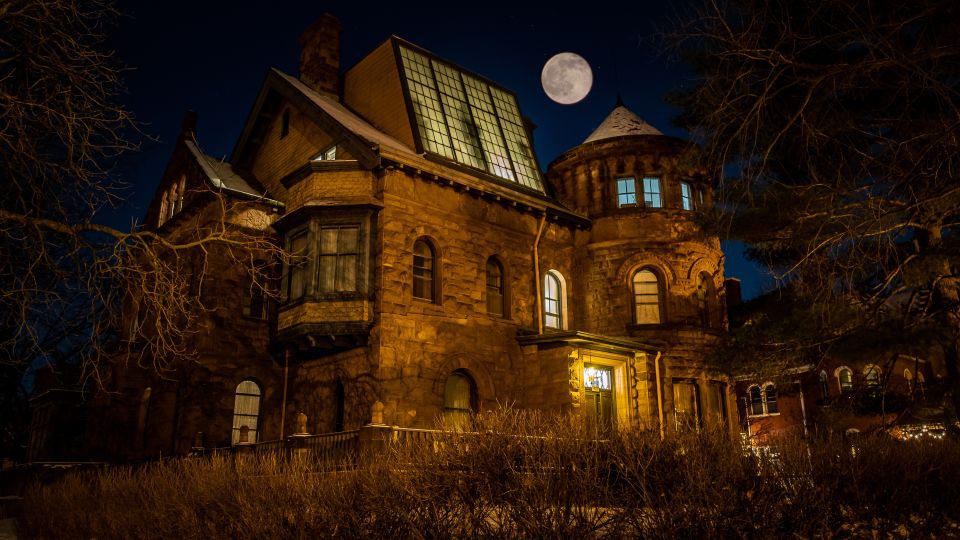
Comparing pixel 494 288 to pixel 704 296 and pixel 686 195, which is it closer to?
pixel 704 296

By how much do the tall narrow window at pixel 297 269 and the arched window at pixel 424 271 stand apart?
285 cm

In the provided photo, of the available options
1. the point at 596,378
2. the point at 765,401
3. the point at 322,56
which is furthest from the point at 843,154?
the point at 765,401

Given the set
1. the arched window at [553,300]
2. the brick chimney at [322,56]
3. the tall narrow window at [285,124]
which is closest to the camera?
the arched window at [553,300]

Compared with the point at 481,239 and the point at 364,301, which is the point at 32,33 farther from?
the point at 481,239

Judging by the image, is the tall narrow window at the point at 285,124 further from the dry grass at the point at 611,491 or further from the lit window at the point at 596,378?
the dry grass at the point at 611,491

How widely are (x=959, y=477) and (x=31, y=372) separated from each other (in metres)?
30.1

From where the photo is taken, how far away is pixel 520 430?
27.4ft

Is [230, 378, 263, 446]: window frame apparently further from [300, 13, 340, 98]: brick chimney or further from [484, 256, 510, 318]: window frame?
[300, 13, 340, 98]: brick chimney

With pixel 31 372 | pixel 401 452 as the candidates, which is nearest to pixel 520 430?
pixel 401 452

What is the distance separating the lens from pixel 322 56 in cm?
2469

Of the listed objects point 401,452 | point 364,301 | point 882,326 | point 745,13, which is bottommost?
point 401,452

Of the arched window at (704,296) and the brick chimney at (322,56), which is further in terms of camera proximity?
the brick chimney at (322,56)

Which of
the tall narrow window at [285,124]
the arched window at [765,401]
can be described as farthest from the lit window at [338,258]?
the arched window at [765,401]

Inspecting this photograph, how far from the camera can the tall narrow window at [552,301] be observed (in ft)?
71.5
